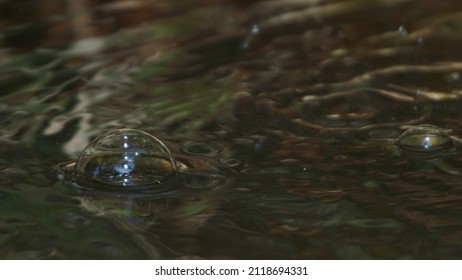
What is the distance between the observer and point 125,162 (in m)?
1.10

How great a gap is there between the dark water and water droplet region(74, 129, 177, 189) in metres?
0.04

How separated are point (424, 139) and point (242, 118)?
0.30 m

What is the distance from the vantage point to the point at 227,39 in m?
1.78

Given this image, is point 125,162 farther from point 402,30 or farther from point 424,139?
point 402,30

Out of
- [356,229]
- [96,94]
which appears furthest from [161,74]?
[356,229]

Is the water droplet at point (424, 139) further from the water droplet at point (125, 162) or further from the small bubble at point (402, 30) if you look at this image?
the small bubble at point (402, 30)

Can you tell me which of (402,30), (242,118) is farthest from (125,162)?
(402,30)

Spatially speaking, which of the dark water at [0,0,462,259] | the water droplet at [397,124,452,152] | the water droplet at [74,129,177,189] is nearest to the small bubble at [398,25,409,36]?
the dark water at [0,0,462,259]

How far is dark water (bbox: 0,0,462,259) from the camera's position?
3.08 feet

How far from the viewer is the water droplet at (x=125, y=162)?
1.09 m

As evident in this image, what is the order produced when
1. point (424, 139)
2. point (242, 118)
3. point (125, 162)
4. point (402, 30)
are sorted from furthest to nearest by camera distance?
point (402, 30) → point (242, 118) → point (424, 139) → point (125, 162)

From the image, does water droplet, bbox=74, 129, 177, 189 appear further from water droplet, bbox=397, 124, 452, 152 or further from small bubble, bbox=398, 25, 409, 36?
small bubble, bbox=398, 25, 409, 36

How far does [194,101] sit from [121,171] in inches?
15.3
